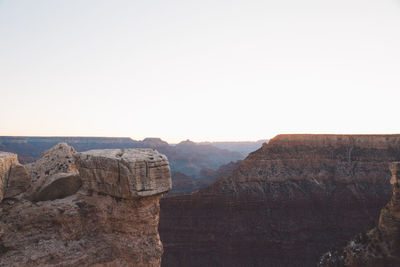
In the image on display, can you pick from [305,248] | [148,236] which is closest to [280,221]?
[305,248]

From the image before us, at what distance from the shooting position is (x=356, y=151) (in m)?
32.2

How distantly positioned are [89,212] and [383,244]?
17.7 metres

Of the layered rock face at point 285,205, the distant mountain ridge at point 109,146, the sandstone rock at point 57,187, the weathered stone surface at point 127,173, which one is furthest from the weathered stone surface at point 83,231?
the distant mountain ridge at point 109,146

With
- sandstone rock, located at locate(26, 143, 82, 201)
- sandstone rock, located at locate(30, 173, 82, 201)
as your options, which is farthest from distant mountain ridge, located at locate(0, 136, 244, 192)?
sandstone rock, located at locate(30, 173, 82, 201)

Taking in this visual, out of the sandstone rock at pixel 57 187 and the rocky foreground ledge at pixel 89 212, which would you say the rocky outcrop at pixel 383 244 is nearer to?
the rocky foreground ledge at pixel 89 212

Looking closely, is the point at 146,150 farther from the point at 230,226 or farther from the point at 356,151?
the point at 356,151

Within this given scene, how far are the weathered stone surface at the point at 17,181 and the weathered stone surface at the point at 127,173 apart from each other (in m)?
1.11

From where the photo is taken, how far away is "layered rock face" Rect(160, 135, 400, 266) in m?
26.6

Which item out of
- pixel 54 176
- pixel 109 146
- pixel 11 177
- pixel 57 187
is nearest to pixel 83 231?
pixel 57 187

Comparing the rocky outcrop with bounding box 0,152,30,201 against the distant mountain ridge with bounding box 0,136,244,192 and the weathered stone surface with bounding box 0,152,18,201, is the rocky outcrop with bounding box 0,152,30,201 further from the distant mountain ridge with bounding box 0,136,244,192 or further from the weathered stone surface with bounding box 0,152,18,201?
the distant mountain ridge with bounding box 0,136,244,192

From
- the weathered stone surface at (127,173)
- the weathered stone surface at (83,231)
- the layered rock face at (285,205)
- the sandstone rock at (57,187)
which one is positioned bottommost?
the layered rock face at (285,205)

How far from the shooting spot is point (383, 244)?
15969 millimetres

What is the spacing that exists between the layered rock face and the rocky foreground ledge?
23.1 meters

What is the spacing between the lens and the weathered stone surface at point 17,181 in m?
4.84
